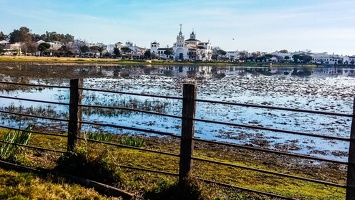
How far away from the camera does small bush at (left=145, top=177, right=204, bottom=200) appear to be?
5.71 m

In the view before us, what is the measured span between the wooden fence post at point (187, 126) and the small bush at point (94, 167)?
3.83ft

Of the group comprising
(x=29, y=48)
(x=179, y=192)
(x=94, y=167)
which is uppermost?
(x=29, y=48)

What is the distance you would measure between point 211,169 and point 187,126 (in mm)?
4330

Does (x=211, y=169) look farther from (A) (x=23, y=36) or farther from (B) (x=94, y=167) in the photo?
(A) (x=23, y=36)

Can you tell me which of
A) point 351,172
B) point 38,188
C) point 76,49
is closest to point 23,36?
point 76,49

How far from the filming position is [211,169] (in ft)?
32.9

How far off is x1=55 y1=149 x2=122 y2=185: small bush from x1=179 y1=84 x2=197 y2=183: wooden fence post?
1.17 m

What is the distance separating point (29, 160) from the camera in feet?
24.0

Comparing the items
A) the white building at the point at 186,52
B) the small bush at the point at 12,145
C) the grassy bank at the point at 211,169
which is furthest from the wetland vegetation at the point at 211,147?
the white building at the point at 186,52

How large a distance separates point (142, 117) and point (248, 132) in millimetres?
5659

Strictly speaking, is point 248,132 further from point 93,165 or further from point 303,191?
point 93,165

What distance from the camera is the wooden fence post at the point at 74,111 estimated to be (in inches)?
271

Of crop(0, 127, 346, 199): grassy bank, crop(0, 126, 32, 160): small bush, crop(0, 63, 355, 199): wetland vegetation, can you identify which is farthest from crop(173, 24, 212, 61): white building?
crop(0, 126, 32, 160): small bush

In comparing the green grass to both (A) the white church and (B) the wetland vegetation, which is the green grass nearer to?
(B) the wetland vegetation
